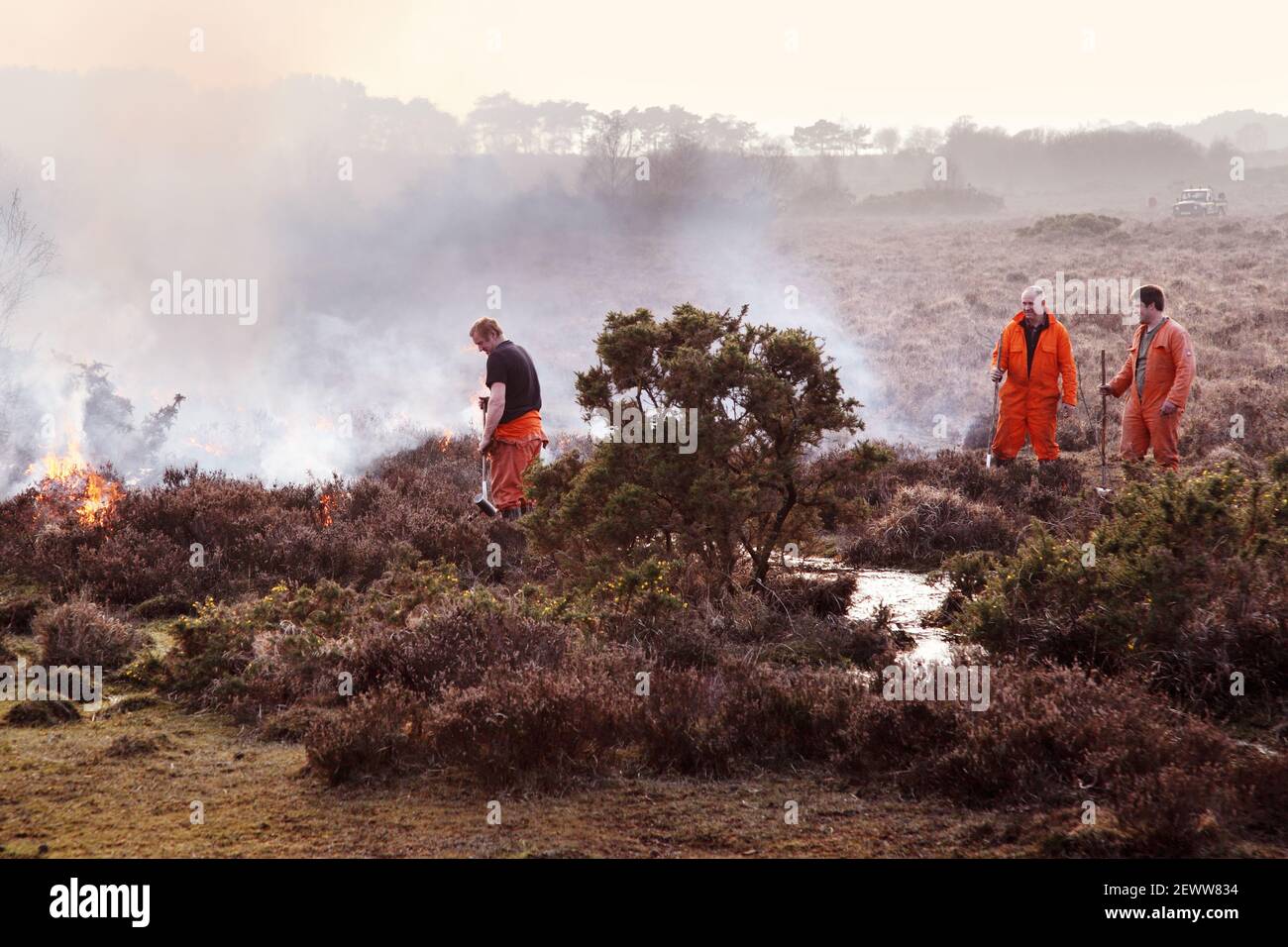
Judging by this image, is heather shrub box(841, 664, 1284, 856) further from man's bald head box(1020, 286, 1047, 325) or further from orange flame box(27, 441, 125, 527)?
orange flame box(27, 441, 125, 527)

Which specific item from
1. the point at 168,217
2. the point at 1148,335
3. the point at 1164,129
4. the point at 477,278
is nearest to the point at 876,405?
the point at 1148,335

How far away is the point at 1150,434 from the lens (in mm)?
9578

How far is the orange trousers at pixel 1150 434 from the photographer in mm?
9359

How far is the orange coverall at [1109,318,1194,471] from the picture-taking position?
9117 millimetres

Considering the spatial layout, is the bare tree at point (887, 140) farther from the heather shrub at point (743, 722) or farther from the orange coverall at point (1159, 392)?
the heather shrub at point (743, 722)

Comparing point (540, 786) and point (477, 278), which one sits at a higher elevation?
point (477, 278)

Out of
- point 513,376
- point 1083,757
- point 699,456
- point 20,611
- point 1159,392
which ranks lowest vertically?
point 20,611

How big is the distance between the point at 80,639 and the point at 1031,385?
28.0 ft

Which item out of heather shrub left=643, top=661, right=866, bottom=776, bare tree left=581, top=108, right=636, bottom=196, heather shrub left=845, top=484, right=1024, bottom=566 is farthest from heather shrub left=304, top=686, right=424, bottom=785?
bare tree left=581, top=108, right=636, bottom=196

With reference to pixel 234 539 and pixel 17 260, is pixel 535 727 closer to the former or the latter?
pixel 234 539

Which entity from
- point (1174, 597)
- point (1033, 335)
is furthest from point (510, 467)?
point (1174, 597)

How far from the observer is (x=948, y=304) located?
1005 inches
